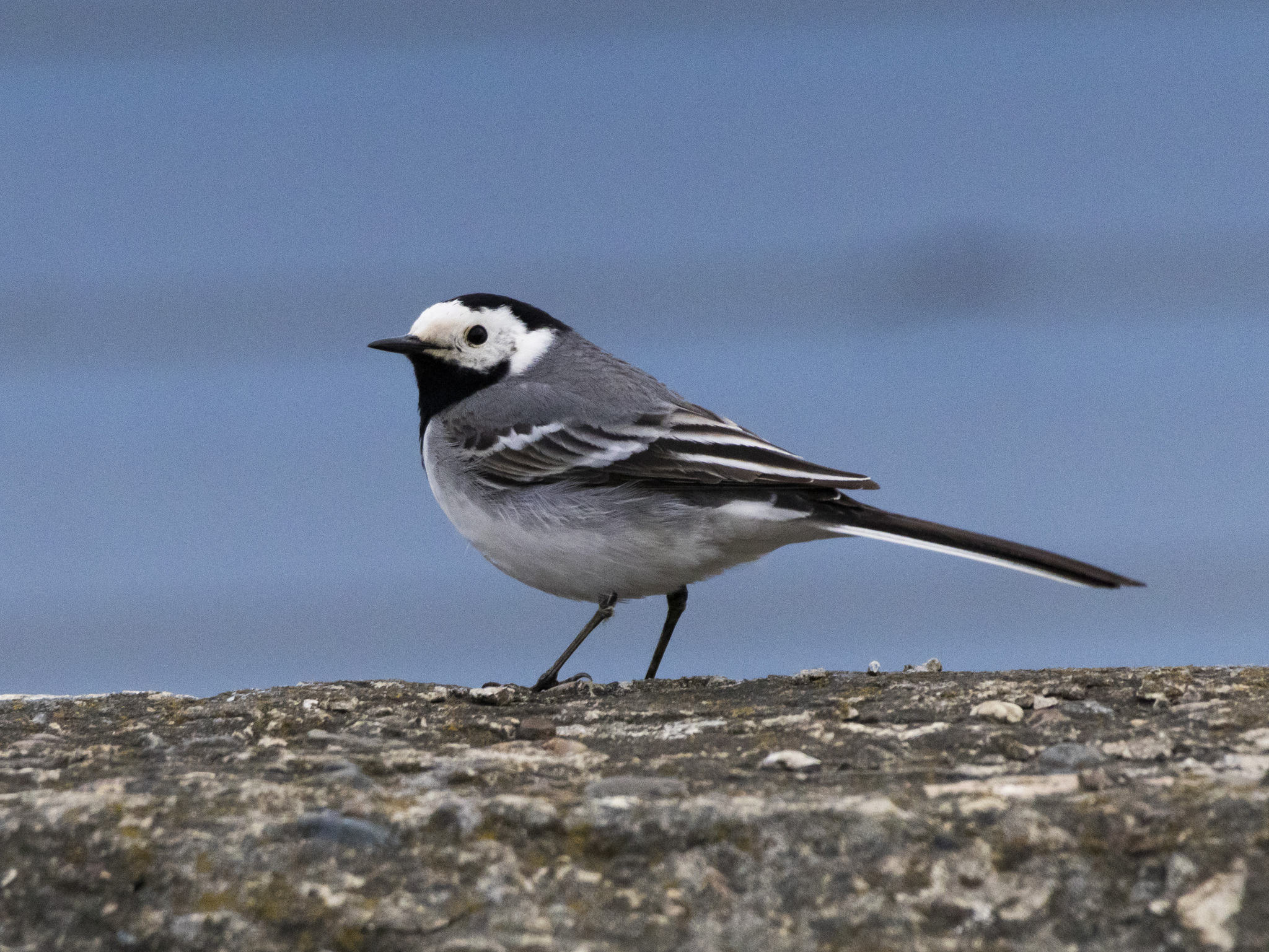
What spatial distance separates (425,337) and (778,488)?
6.96 ft

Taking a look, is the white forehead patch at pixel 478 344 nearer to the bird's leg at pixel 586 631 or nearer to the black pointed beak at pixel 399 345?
→ the black pointed beak at pixel 399 345

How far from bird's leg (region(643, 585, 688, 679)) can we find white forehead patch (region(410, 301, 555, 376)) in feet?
4.18

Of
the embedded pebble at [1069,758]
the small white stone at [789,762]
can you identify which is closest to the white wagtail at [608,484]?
the embedded pebble at [1069,758]

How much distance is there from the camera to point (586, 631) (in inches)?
198

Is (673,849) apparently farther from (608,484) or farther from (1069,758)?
(608,484)

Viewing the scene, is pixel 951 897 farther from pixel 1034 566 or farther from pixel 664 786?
pixel 1034 566

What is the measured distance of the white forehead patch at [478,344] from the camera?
575 cm

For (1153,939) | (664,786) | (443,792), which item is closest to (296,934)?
(443,792)

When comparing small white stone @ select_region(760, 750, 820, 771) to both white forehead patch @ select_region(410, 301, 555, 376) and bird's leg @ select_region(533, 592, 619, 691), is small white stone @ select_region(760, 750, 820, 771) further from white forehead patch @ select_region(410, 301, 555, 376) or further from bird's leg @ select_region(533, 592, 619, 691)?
white forehead patch @ select_region(410, 301, 555, 376)

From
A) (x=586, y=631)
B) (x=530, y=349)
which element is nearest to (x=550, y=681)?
(x=586, y=631)

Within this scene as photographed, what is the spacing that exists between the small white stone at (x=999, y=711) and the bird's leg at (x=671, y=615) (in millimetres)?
2331

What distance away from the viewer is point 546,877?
7.22 feet

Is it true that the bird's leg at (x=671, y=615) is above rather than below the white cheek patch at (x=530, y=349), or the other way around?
below

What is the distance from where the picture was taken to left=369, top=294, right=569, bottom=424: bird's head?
5.75 metres
